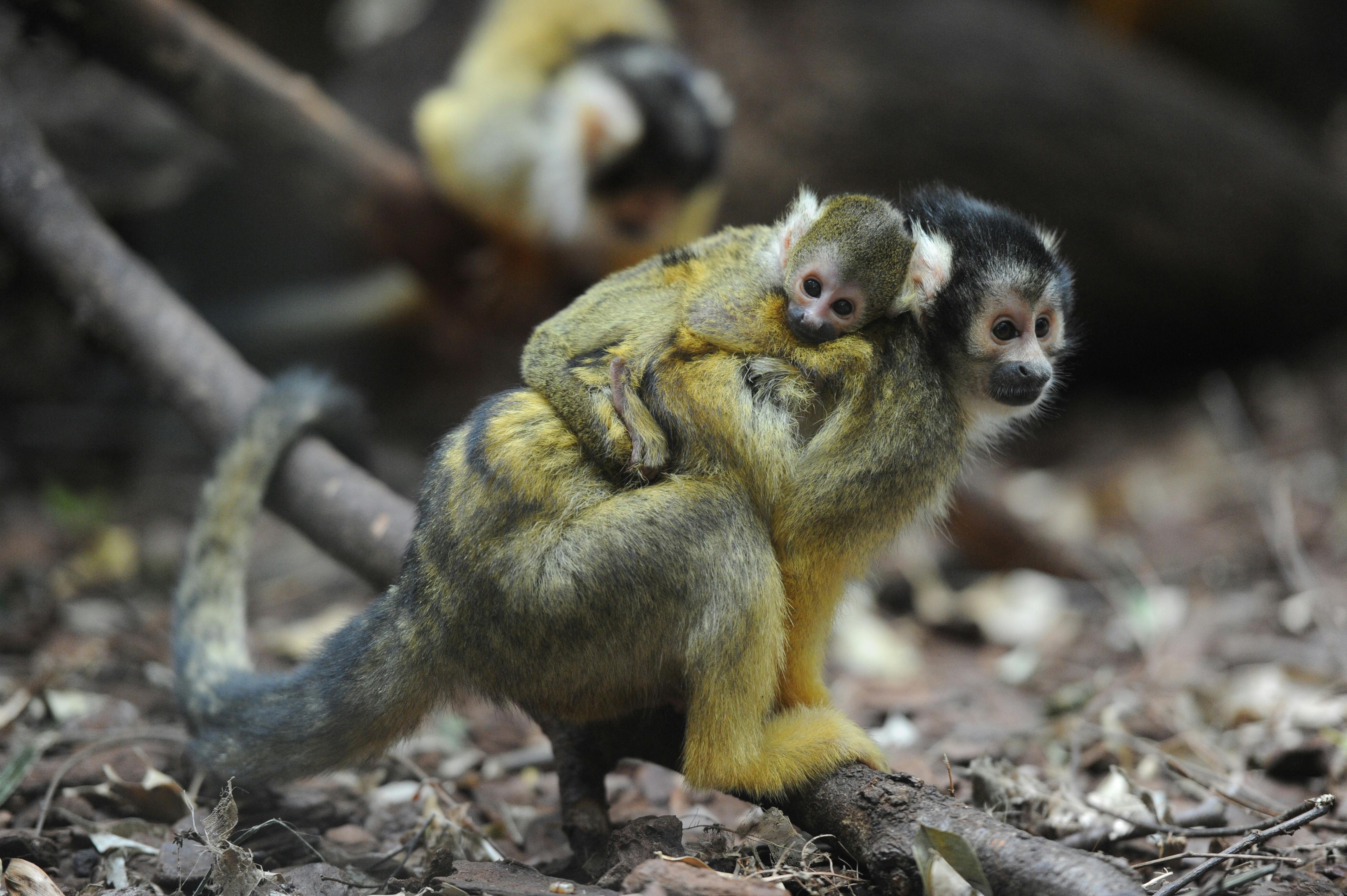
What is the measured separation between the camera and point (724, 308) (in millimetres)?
2707

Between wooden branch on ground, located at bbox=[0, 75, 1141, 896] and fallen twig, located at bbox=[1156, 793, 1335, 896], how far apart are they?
0.15m

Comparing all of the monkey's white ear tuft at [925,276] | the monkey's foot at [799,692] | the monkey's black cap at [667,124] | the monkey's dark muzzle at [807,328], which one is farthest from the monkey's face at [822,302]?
the monkey's black cap at [667,124]

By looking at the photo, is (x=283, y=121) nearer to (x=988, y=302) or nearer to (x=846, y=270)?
(x=846, y=270)

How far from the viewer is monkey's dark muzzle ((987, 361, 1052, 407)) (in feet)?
8.91

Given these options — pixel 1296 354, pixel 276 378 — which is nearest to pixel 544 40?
pixel 276 378

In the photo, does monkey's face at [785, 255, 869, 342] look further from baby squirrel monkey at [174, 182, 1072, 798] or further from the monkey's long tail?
the monkey's long tail

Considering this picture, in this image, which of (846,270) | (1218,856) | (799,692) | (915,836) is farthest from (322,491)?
(1218,856)

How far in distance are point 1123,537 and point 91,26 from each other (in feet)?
19.3

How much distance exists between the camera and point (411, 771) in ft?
10.7

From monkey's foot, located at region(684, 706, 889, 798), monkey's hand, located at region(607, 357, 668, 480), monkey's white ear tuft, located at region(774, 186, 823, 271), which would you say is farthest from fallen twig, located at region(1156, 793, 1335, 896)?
monkey's white ear tuft, located at region(774, 186, 823, 271)

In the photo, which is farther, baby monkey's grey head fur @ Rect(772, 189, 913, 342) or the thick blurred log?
the thick blurred log

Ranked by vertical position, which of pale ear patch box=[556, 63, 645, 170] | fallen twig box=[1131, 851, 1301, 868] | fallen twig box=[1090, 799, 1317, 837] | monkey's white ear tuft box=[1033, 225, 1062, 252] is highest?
pale ear patch box=[556, 63, 645, 170]

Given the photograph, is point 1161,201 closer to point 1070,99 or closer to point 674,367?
point 1070,99

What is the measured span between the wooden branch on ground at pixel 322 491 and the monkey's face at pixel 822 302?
1.08 meters
